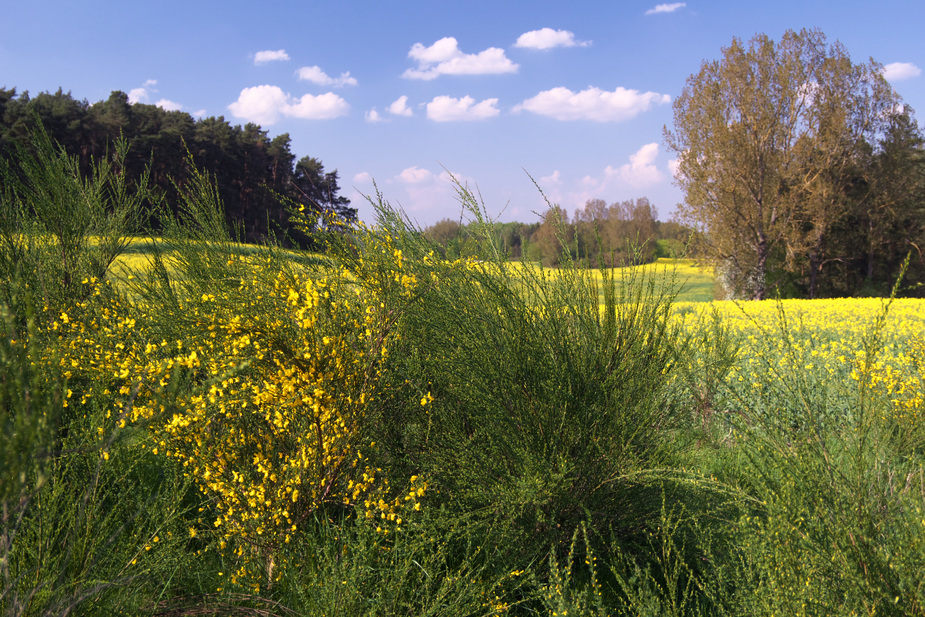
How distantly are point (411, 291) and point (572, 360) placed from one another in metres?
0.88

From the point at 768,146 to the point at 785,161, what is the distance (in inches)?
30.2

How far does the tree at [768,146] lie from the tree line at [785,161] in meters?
0.03

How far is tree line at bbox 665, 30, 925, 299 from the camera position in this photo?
18125 millimetres

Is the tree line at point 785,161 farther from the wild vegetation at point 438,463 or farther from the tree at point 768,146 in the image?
the wild vegetation at point 438,463

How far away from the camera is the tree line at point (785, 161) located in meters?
18.1

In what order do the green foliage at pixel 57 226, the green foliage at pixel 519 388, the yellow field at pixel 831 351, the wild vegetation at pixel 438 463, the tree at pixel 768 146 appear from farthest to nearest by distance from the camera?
the tree at pixel 768 146, the green foliage at pixel 57 226, the green foliage at pixel 519 388, the yellow field at pixel 831 351, the wild vegetation at pixel 438 463

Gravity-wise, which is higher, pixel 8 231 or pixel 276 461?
pixel 8 231

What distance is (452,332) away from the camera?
263 cm

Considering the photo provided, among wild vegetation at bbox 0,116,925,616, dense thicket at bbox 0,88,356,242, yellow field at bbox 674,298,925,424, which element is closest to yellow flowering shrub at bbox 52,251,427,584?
wild vegetation at bbox 0,116,925,616

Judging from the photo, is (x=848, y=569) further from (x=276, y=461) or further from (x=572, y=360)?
(x=276, y=461)

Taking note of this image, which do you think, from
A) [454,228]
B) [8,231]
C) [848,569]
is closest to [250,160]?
[8,231]

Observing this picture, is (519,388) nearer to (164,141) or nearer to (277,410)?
(277,410)

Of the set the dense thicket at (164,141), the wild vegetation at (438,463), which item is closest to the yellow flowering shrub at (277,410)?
the wild vegetation at (438,463)

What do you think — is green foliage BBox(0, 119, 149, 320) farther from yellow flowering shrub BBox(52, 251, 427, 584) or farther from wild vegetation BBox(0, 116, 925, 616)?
yellow flowering shrub BBox(52, 251, 427, 584)
